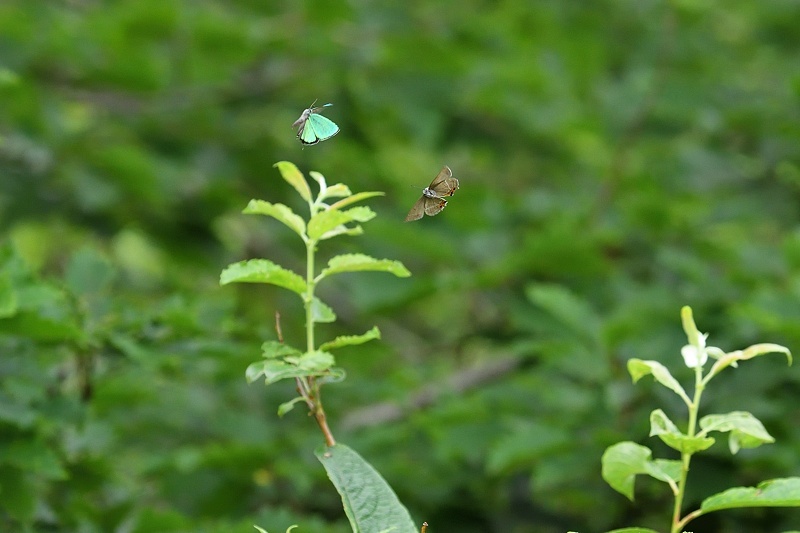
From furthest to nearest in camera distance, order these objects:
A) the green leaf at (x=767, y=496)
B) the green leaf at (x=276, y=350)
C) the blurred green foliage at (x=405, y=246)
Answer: the blurred green foliage at (x=405, y=246) < the green leaf at (x=276, y=350) < the green leaf at (x=767, y=496)

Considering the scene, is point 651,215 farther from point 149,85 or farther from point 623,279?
point 149,85

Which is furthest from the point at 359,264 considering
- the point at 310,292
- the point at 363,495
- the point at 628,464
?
the point at 628,464

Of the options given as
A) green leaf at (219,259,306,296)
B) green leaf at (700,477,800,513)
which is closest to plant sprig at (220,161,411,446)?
green leaf at (219,259,306,296)

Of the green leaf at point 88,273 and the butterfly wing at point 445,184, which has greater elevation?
the green leaf at point 88,273

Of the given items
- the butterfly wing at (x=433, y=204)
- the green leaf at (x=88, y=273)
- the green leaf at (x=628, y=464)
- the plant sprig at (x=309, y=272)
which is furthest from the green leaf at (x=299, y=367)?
the green leaf at (x=88, y=273)

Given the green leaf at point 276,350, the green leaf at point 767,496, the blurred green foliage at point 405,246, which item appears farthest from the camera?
the blurred green foliage at point 405,246

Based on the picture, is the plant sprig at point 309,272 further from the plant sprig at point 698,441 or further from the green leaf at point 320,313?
the plant sprig at point 698,441
